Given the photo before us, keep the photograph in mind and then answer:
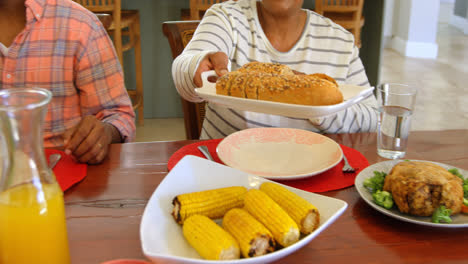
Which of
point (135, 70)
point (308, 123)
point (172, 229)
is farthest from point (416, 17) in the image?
point (172, 229)

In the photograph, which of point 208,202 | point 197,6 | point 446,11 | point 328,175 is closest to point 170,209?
point 208,202

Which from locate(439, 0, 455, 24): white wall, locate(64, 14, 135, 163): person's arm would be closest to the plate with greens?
locate(64, 14, 135, 163): person's arm

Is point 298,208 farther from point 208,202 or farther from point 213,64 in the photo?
point 213,64

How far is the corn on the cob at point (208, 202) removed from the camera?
2.37 feet

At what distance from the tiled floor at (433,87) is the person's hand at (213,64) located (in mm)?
2110

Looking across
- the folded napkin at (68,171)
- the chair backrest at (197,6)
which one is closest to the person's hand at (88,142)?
the folded napkin at (68,171)

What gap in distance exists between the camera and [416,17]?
5.71 m

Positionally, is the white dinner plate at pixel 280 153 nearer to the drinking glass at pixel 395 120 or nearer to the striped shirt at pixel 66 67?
the drinking glass at pixel 395 120

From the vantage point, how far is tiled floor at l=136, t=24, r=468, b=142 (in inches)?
138

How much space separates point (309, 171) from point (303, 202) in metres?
0.27

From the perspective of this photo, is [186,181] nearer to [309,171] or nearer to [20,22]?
[309,171]

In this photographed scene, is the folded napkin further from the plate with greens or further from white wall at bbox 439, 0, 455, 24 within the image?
white wall at bbox 439, 0, 455, 24

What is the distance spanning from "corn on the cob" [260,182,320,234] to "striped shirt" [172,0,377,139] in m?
0.62

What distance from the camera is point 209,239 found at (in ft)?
2.11
